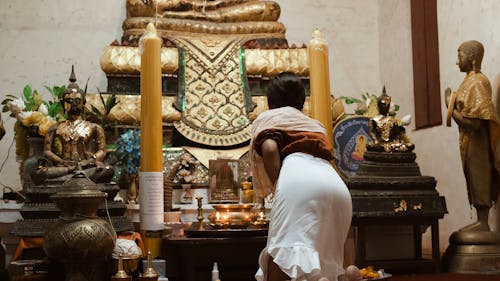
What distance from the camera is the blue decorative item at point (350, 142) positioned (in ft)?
16.7

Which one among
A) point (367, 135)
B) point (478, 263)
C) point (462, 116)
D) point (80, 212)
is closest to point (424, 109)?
point (367, 135)

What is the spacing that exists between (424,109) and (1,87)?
13.0 ft

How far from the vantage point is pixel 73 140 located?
4316 mm

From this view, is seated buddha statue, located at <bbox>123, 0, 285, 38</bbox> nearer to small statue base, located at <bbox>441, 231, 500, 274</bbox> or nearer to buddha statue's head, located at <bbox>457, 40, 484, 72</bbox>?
buddha statue's head, located at <bbox>457, 40, 484, 72</bbox>

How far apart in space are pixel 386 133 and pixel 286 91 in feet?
5.72

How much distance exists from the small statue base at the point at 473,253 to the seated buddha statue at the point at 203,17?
2.91 metres

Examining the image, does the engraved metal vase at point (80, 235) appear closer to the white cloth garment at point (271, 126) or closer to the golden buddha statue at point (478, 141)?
the white cloth garment at point (271, 126)

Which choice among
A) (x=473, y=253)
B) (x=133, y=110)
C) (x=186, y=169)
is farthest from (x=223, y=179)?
(x=473, y=253)

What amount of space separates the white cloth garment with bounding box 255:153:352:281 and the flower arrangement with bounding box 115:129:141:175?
200cm

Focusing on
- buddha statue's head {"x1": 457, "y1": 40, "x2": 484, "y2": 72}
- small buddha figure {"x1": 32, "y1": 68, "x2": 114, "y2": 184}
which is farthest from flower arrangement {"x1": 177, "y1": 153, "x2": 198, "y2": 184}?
buddha statue's head {"x1": 457, "y1": 40, "x2": 484, "y2": 72}

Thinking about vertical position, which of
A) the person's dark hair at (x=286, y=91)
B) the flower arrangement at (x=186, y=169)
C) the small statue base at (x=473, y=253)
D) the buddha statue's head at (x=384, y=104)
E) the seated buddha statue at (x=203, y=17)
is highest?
the seated buddha statue at (x=203, y=17)

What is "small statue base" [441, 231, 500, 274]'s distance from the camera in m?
4.17

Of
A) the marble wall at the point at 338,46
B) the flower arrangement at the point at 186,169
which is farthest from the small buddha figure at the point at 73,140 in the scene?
the marble wall at the point at 338,46

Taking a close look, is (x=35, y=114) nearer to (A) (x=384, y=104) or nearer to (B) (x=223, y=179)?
(B) (x=223, y=179)
